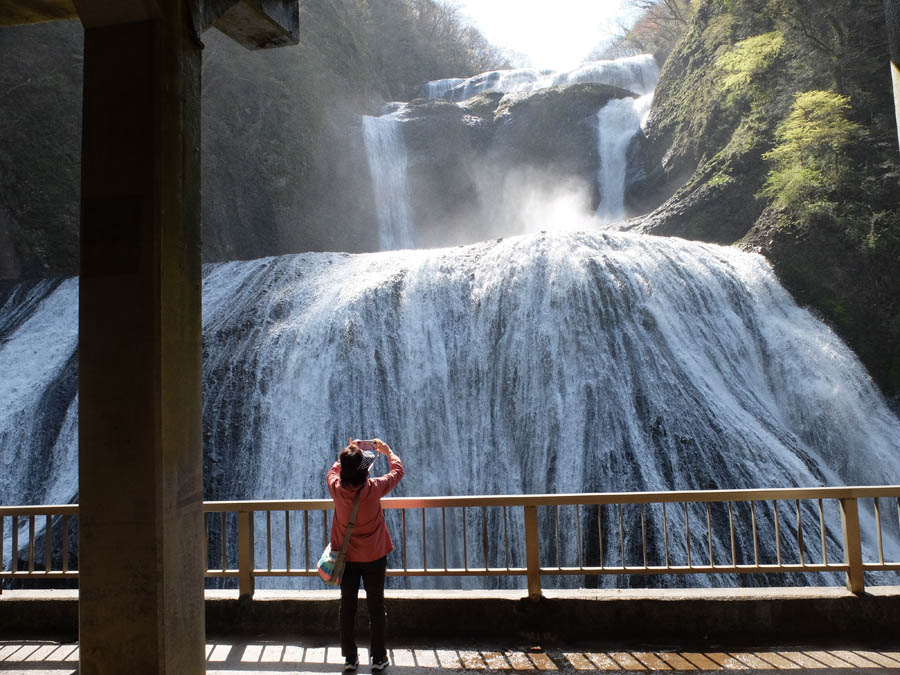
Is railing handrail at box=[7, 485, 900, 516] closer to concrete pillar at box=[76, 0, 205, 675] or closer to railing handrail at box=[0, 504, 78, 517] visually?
railing handrail at box=[0, 504, 78, 517]

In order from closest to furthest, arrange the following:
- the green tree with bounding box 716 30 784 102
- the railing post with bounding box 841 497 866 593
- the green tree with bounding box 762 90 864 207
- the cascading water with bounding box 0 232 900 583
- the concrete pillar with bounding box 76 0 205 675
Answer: the concrete pillar with bounding box 76 0 205 675 → the railing post with bounding box 841 497 866 593 → the cascading water with bounding box 0 232 900 583 → the green tree with bounding box 762 90 864 207 → the green tree with bounding box 716 30 784 102

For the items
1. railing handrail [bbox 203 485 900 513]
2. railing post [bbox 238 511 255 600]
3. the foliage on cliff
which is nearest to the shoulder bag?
railing handrail [bbox 203 485 900 513]

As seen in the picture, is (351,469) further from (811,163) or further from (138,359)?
(811,163)

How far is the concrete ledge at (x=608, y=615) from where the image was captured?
499 cm

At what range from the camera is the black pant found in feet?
14.0

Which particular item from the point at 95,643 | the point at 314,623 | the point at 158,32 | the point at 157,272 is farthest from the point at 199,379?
the point at 314,623

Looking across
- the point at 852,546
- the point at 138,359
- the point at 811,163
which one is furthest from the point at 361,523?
the point at 811,163

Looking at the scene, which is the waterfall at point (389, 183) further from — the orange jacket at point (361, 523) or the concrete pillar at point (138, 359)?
the concrete pillar at point (138, 359)

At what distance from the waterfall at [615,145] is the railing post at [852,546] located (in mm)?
21053

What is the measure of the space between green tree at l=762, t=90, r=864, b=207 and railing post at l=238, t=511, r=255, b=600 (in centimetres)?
1641

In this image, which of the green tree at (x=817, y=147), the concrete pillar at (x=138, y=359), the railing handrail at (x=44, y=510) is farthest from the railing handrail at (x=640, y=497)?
the green tree at (x=817, y=147)

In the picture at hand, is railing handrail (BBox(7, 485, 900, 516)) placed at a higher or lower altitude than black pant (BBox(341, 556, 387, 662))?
higher

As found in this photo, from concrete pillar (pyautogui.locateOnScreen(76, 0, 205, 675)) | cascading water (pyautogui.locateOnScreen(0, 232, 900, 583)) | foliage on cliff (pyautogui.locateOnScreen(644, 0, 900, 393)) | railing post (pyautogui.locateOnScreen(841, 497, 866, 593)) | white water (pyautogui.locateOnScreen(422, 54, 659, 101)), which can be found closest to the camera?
concrete pillar (pyautogui.locateOnScreen(76, 0, 205, 675))

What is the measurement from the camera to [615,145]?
1059 inches
